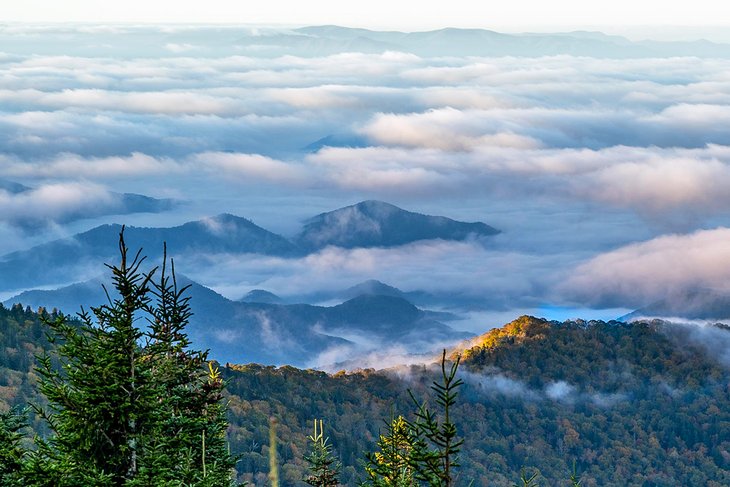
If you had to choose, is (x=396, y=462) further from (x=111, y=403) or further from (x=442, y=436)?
(x=442, y=436)

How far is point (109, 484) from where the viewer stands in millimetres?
22156

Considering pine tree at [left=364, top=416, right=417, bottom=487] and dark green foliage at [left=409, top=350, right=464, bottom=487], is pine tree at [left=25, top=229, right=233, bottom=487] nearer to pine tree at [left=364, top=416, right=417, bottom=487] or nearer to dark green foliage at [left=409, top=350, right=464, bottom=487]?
pine tree at [left=364, top=416, right=417, bottom=487]

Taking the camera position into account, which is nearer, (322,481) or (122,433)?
(122,433)

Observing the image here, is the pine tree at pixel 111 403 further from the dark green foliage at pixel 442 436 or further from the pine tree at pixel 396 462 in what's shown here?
the dark green foliage at pixel 442 436

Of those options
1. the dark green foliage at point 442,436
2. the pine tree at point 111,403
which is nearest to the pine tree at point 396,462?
the dark green foliage at point 442,436

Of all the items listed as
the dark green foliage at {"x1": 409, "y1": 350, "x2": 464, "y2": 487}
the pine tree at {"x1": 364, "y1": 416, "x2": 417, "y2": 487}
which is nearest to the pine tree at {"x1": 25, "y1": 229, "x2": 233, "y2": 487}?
the pine tree at {"x1": 364, "y1": 416, "x2": 417, "y2": 487}

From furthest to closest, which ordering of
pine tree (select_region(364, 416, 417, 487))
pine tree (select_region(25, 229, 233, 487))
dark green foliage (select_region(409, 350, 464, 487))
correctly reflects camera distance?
pine tree (select_region(25, 229, 233, 487)), pine tree (select_region(364, 416, 417, 487)), dark green foliage (select_region(409, 350, 464, 487))

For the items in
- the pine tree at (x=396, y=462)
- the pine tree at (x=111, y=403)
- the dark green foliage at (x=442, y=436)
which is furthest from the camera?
the pine tree at (x=111, y=403)

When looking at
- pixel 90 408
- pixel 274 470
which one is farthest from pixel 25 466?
pixel 274 470

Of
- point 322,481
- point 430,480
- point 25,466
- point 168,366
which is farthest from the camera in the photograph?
point 322,481

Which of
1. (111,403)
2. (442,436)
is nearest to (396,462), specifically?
(111,403)

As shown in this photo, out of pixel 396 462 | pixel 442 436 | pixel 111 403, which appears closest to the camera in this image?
pixel 442 436

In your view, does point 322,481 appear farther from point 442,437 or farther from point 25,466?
point 442,437

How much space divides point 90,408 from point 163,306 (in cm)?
715
